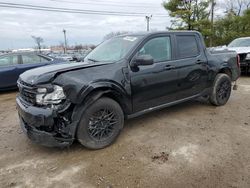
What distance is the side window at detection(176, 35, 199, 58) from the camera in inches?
181

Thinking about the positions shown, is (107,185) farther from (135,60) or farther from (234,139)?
(234,139)

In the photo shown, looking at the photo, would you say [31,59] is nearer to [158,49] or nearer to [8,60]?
[8,60]

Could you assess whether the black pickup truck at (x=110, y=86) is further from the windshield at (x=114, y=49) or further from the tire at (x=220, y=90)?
the tire at (x=220, y=90)

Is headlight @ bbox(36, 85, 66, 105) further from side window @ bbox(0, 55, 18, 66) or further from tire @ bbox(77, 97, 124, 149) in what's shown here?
side window @ bbox(0, 55, 18, 66)

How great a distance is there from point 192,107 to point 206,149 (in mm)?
2207

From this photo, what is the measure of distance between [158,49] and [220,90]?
84.4 inches

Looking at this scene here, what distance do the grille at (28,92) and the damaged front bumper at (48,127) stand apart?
0.11m

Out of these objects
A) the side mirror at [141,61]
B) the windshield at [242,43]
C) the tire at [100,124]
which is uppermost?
the windshield at [242,43]

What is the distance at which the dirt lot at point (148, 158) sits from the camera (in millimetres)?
2807

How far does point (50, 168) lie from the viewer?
10.2 ft

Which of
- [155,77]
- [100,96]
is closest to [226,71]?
[155,77]

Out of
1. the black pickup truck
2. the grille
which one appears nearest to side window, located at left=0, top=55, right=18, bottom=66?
the black pickup truck

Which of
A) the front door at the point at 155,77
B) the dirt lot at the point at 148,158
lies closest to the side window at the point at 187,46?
the front door at the point at 155,77

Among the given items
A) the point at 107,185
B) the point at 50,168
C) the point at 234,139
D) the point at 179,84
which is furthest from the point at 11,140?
the point at 234,139
